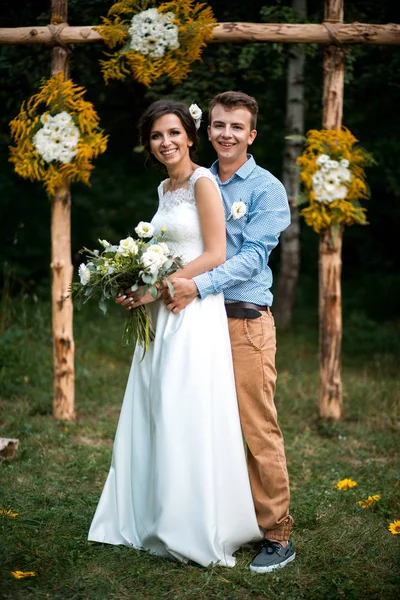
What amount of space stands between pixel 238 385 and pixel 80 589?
3.74 feet

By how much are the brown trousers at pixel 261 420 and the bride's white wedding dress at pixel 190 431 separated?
77 millimetres

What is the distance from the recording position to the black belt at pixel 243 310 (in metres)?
3.48

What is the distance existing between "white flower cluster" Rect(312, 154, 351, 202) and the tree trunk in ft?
7.24

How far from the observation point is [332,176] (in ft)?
17.9

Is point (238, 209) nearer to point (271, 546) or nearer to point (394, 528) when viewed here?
point (271, 546)

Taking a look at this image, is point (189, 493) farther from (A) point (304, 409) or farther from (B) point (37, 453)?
(A) point (304, 409)

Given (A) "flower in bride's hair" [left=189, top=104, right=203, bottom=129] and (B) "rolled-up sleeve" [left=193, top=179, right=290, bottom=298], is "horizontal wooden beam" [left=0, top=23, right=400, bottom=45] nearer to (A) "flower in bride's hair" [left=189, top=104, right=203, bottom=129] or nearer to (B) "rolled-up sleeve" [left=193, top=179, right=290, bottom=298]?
(A) "flower in bride's hair" [left=189, top=104, right=203, bottom=129]

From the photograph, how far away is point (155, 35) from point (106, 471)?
303 cm

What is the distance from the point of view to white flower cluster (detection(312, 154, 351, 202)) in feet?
17.8

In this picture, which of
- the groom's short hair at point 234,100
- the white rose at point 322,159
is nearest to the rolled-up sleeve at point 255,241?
the groom's short hair at point 234,100

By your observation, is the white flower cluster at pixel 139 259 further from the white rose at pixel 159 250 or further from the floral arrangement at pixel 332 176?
the floral arrangement at pixel 332 176

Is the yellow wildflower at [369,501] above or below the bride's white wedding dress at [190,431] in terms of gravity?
below

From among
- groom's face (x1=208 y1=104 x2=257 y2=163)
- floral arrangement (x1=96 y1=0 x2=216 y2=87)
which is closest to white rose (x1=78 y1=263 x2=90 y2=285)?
groom's face (x1=208 y1=104 x2=257 y2=163)

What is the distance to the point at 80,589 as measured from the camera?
125 inches
